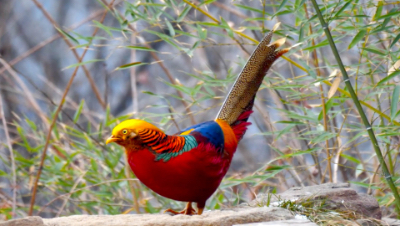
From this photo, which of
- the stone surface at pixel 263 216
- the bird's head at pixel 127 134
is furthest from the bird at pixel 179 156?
the stone surface at pixel 263 216

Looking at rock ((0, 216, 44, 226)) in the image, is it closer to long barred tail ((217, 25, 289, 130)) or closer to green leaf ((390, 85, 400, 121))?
long barred tail ((217, 25, 289, 130))

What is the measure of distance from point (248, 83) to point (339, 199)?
0.74 m

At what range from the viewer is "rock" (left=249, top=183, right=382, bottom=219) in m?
2.36

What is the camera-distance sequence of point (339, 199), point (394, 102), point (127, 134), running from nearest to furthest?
point (127, 134) < point (394, 102) < point (339, 199)

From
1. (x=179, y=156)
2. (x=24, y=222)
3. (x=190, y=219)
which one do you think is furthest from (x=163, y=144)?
(x=24, y=222)

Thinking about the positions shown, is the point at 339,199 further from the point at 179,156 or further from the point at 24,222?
the point at 24,222

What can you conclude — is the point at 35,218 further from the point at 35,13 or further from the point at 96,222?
the point at 35,13

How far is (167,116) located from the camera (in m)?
3.32

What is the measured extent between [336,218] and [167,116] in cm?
150

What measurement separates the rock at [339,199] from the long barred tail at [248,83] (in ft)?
1.42

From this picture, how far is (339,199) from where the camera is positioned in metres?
2.40

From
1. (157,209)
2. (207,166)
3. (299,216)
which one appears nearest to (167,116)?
(157,209)

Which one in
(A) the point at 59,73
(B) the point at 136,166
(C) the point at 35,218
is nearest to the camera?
(C) the point at 35,218

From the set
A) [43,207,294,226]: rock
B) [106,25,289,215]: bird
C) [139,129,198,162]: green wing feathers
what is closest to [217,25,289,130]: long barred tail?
[106,25,289,215]: bird
